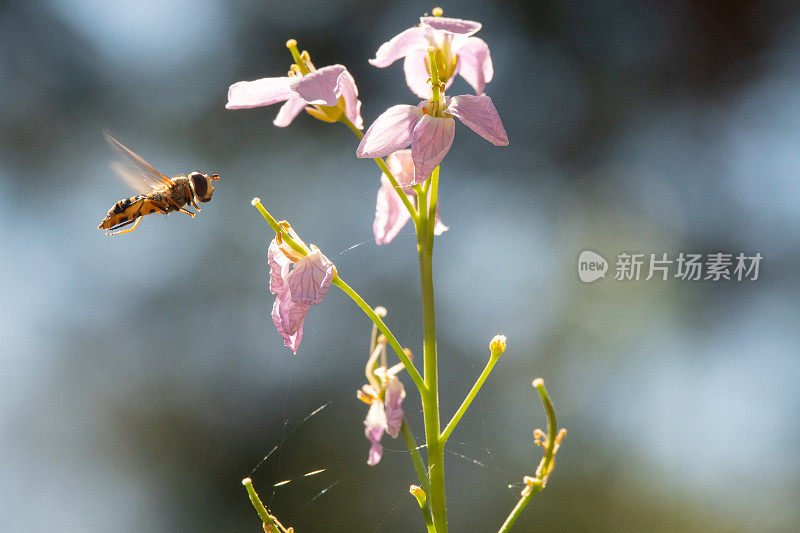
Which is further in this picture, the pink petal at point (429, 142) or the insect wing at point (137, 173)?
the insect wing at point (137, 173)

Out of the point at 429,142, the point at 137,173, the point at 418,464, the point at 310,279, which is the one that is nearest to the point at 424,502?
the point at 418,464

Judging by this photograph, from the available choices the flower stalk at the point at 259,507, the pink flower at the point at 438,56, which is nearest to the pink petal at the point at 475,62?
the pink flower at the point at 438,56

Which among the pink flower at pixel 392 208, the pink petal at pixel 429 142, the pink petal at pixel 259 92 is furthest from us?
the pink flower at pixel 392 208

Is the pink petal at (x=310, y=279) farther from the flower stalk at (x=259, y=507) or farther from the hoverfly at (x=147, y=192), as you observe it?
the hoverfly at (x=147, y=192)

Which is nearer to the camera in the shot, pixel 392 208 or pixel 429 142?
pixel 429 142

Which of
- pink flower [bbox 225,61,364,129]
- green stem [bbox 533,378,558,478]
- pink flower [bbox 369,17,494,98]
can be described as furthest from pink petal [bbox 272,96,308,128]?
green stem [bbox 533,378,558,478]

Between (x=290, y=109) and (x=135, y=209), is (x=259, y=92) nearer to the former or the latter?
(x=290, y=109)

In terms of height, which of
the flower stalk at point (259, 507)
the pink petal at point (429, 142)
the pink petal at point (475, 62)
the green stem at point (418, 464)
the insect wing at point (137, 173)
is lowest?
the flower stalk at point (259, 507)

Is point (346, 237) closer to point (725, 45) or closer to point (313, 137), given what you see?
point (313, 137)
